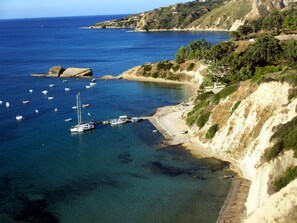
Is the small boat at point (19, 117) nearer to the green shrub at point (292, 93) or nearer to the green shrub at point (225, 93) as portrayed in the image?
the green shrub at point (225, 93)

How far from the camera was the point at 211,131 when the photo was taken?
208ft

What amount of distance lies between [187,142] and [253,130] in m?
12.1

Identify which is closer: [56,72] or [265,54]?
[265,54]

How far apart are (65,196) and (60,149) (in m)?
18.2

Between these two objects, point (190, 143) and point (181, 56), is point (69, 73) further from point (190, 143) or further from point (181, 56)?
point (190, 143)

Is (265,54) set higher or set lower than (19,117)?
higher

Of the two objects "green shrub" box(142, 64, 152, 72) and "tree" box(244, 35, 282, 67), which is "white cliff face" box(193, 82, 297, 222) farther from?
"green shrub" box(142, 64, 152, 72)

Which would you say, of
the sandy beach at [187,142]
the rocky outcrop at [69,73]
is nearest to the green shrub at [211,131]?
the sandy beach at [187,142]

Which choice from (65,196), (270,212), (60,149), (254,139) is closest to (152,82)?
(60,149)

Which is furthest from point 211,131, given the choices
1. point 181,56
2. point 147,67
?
point 147,67

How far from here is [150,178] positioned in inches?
2088

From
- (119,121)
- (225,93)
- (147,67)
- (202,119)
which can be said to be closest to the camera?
(202,119)

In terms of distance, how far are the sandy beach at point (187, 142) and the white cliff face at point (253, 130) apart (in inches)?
46.9

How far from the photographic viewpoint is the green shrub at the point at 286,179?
38.7 m
